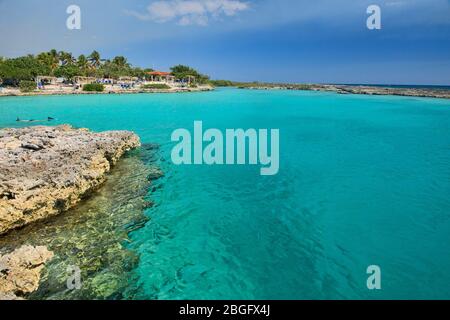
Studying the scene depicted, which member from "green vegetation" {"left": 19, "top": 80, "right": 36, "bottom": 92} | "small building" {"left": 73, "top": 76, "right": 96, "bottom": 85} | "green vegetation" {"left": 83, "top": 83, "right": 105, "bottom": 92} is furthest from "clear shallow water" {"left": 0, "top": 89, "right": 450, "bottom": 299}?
"small building" {"left": 73, "top": 76, "right": 96, "bottom": 85}

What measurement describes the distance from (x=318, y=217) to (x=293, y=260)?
9.33 ft

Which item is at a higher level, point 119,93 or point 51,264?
point 119,93

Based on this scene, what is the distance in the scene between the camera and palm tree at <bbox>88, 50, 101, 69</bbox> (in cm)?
9444

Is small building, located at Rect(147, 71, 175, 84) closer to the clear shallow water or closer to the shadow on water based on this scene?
the clear shallow water

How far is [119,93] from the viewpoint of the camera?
68562 mm

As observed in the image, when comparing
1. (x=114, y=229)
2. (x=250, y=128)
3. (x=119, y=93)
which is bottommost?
(x=114, y=229)

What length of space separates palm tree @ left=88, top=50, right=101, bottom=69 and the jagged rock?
101m

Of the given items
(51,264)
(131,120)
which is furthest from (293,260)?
(131,120)

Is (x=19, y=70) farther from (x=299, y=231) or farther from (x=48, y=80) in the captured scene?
(x=299, y=231)

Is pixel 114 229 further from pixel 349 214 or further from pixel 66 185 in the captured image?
pixel 349 214

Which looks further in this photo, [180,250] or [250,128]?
[250,128]

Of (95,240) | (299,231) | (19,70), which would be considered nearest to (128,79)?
(19,70)
